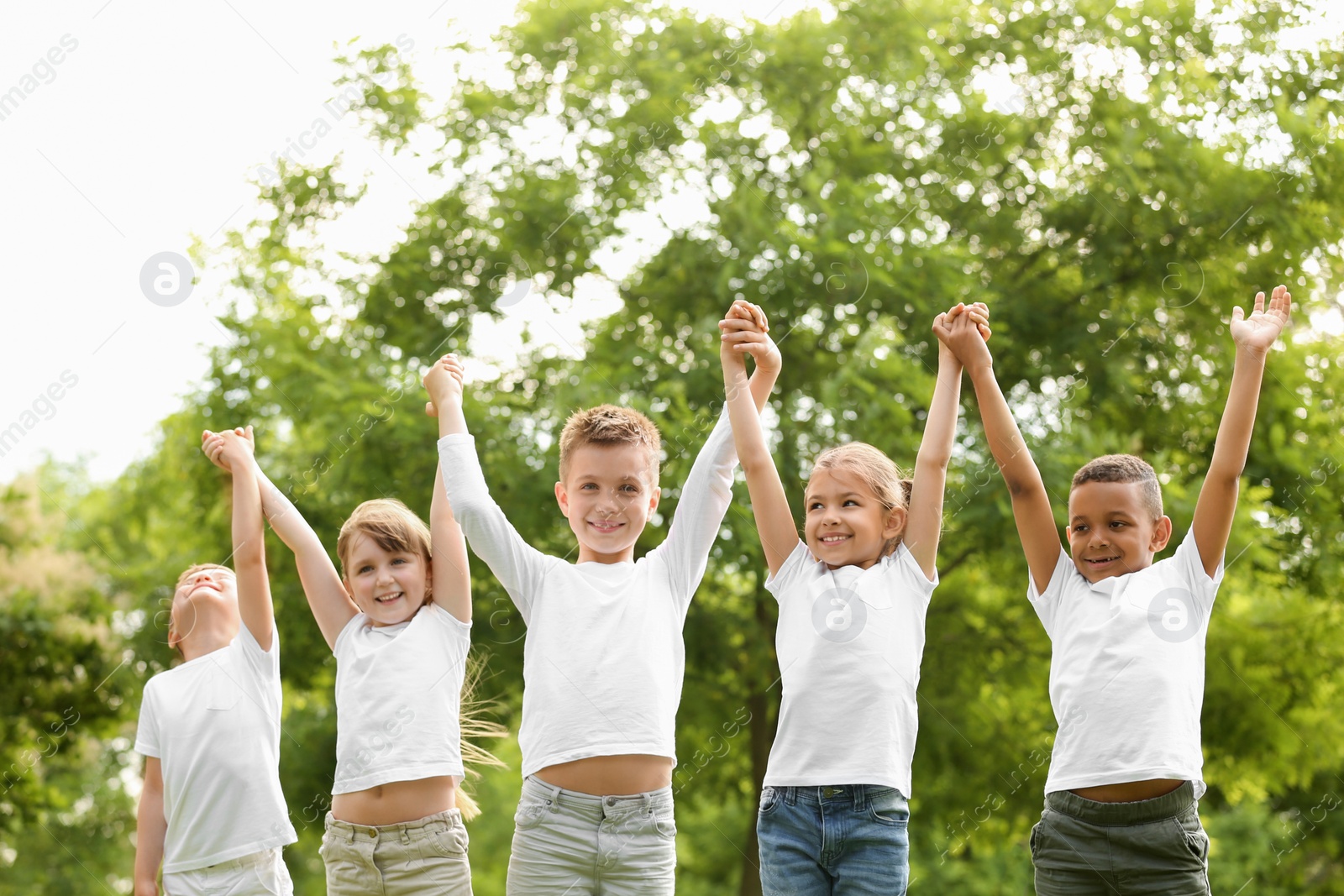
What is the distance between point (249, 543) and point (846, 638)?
1875 mm

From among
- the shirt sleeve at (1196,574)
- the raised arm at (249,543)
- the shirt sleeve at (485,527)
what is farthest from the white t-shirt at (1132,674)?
the raised arm at (249,543)

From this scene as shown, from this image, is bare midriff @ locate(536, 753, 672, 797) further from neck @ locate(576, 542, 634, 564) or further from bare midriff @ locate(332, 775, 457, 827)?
neck @ locate(576, 542, 634, 564)

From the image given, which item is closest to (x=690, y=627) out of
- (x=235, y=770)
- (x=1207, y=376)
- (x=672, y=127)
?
(x=672, y=127)

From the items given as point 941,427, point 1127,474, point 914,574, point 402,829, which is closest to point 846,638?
point 914,574

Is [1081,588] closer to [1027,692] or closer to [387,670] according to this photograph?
[387,670]

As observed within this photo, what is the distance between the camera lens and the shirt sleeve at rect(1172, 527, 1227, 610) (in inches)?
133

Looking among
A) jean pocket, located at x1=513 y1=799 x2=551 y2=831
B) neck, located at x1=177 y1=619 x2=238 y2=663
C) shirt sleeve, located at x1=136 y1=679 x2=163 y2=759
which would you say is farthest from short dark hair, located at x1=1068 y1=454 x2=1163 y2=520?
shirt sleeve, located at x1=136 y1=679 x2=163 y2=759

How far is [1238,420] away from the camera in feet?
10.7

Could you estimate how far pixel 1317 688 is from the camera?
27.5 feet

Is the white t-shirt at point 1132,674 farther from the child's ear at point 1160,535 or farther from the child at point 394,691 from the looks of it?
the child at point 394,691

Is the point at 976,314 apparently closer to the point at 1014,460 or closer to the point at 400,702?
the point at 1014,460

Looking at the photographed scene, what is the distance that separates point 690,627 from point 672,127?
3.52 metres

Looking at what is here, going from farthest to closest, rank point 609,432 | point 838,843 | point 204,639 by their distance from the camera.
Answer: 1. point 204,639
2. point 609,432
3. point 838,843

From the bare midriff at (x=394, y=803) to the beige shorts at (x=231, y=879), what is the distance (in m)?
0.45
